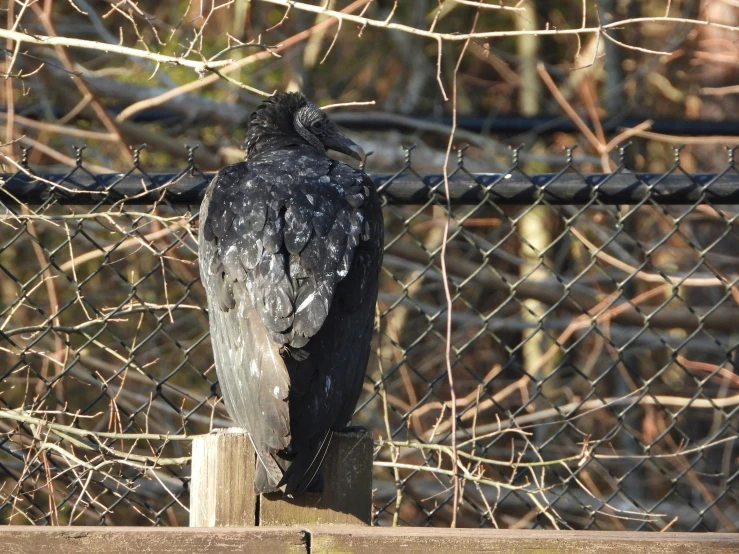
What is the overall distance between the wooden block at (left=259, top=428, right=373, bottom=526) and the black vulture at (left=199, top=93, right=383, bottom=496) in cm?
2

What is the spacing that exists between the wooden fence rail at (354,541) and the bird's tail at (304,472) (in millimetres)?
214

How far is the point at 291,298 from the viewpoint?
2137 mm

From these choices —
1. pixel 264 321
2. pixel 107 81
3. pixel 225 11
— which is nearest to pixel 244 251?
pixel 264 321

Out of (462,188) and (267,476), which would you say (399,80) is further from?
(267,476)

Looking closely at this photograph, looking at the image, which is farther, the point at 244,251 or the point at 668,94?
the point at 668,94

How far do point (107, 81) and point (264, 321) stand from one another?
14.3 ft

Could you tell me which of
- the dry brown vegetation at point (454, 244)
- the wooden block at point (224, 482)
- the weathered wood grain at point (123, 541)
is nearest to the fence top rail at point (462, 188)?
the wooden block at point (224, 482)

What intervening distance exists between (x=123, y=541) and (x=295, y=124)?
7.22ft

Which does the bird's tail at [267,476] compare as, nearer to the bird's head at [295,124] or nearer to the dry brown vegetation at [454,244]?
the bird's head at [295,124]

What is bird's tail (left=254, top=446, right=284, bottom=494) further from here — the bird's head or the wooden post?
the bird's head

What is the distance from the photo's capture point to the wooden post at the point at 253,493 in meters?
1.77

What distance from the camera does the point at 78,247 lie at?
672cm

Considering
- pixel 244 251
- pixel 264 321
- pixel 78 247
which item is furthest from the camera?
pixel 78 247

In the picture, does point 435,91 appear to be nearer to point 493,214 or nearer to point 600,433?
point 493,214
